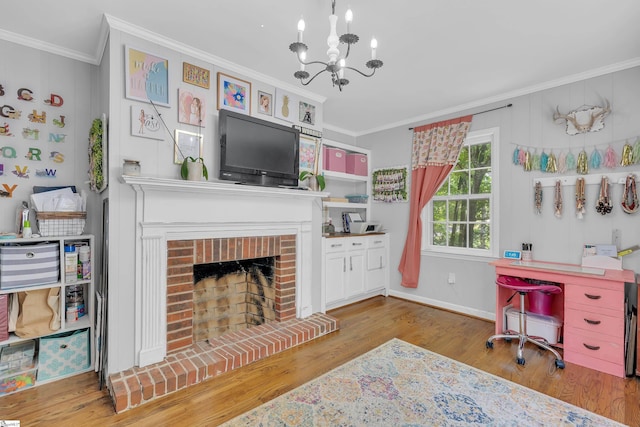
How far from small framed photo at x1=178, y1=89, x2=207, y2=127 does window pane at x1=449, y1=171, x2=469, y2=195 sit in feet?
9.72

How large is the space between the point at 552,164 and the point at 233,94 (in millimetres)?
3065

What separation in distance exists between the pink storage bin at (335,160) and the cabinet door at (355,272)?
1156mm

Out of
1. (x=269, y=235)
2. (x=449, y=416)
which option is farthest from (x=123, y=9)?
(x=449, y=416)

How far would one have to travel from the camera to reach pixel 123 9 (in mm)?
1934

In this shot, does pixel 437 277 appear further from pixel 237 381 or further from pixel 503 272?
pixel 237 381

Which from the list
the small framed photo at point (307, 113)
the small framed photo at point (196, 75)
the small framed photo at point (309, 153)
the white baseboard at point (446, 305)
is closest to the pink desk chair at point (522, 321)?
the white baseboard at point (446, 305)

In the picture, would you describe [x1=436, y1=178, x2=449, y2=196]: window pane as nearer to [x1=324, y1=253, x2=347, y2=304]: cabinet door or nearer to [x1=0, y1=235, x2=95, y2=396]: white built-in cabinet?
[x1=324, y1=253, x2=347, y2=304]: cabinet door

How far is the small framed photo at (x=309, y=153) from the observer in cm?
318

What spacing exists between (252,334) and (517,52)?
127 inches

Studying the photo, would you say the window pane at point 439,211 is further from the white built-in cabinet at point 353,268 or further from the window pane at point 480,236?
the white built-in cabinet at point 353,268

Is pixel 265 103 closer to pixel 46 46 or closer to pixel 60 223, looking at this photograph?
pixel 46 46

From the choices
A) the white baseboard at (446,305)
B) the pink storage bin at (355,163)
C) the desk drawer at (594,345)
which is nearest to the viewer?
the desk drawer at (594,345)

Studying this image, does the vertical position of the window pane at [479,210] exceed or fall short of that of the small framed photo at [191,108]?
it falls short

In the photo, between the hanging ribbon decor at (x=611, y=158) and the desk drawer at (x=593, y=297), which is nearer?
the desk drawer at (x=593, y=297)
